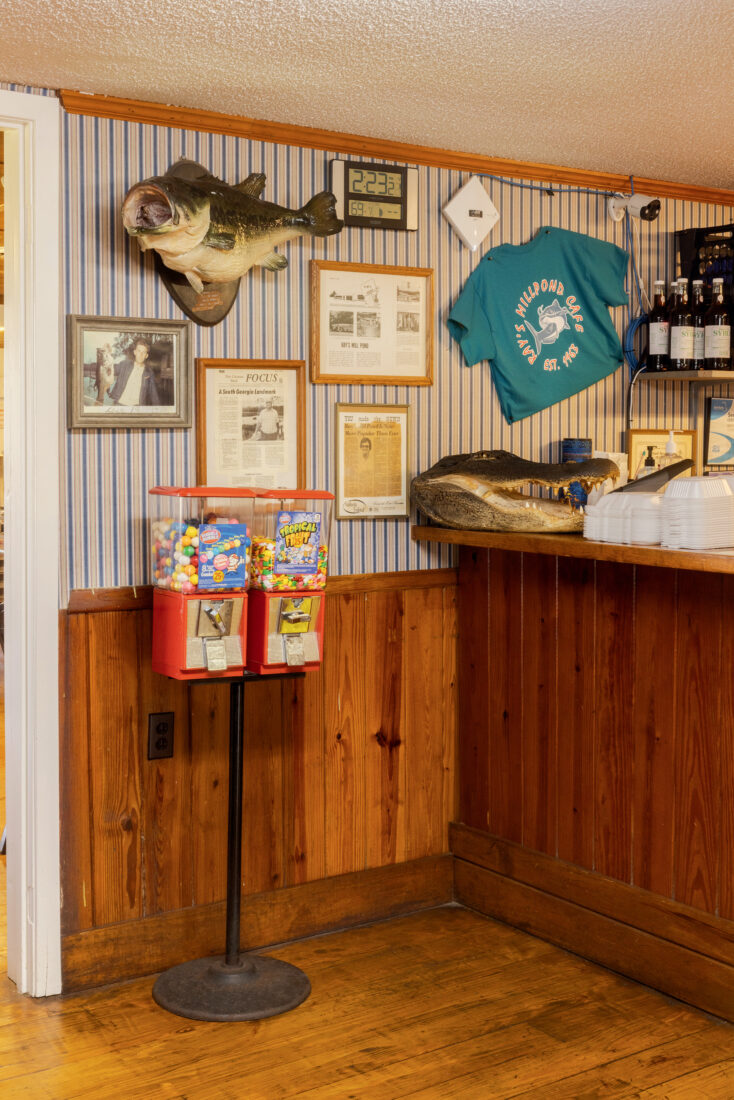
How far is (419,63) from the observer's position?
2789 mm

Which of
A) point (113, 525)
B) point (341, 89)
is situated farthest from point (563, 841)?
point (341, 89)

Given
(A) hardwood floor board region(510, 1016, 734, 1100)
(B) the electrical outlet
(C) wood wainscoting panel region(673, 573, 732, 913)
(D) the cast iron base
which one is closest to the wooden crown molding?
(C) wood wainscoting panel region(673, 573, 732, 913)

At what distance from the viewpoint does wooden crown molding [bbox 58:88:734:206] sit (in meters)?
3.07

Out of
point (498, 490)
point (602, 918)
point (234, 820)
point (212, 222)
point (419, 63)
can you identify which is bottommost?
point (602, 918)

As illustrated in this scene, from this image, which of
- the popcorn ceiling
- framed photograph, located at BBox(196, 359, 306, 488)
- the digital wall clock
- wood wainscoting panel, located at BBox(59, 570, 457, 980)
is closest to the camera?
the popcorn ceiling

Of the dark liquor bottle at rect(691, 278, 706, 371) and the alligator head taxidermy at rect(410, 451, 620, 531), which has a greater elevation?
the dark liquor bottle at rect(691, 278, 706, 371)

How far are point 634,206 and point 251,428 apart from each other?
5.25ft

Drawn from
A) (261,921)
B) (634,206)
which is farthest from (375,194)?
(261,921)

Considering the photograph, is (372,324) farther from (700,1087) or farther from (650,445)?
(700,1087)

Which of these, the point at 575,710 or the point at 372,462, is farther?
Result: the point at 372,462

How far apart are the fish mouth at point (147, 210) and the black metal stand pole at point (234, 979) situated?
1.20 meters

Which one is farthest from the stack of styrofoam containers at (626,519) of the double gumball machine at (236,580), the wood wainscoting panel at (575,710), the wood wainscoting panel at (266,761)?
the wood wainscoting panel at (266,761)

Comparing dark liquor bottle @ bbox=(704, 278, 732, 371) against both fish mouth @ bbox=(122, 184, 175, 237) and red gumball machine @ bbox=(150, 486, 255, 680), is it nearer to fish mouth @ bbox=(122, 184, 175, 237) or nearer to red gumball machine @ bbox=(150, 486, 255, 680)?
red gumball machine @ bbox=(150, 486, 255, 680)

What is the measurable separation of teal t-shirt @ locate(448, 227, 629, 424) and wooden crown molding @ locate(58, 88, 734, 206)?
0.65ft
